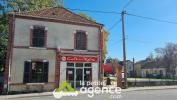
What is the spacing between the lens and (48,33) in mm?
23047

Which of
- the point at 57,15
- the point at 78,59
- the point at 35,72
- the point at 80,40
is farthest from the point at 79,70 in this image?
the point at 57,15

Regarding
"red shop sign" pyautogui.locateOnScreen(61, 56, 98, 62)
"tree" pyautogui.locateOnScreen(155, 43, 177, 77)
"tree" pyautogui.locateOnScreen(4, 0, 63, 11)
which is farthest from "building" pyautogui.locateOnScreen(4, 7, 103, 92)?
"tree" pyautogui.locateOnScreen(155, 43, 177, 77)

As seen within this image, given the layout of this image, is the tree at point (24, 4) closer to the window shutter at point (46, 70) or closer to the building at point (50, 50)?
the building at point (50, 50)

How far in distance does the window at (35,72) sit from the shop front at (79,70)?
172 cm

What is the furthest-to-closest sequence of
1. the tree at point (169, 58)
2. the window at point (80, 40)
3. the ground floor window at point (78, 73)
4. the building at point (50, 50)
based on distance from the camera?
the tree at point (169, 58) → the window at point (80, 40) → the ground floor window at point (78, 73) → the building at point (50, 50)

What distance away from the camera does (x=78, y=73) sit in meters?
24.2

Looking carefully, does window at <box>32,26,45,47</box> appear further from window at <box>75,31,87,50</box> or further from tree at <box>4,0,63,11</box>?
tree at <box>4,0,63,11</box>

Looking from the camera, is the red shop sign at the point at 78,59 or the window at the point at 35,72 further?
the red shop sign at the point at 78,59

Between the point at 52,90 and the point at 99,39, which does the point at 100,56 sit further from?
the point at 52,90

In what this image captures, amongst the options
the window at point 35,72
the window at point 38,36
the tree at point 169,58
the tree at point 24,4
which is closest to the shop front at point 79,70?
the window at point 35,72

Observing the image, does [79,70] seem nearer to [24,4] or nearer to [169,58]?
[24,4]

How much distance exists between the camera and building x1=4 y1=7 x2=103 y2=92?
70.1ft

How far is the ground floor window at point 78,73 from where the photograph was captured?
77.8 feet

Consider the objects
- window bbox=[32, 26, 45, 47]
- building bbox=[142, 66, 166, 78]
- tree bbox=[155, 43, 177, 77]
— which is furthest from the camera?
building bbox=[142, 66, 166, 78]
